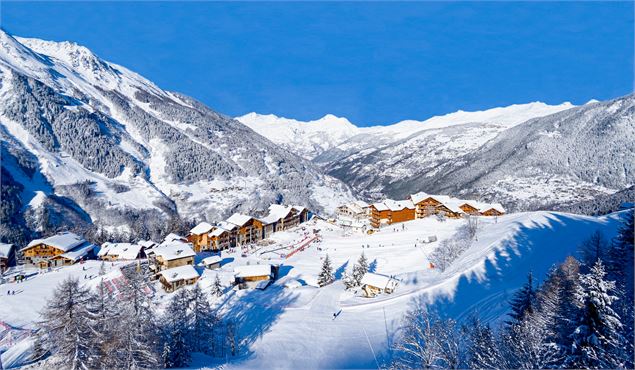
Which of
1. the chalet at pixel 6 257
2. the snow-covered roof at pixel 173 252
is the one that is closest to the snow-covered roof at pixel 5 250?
the chalet at pixel 6 257

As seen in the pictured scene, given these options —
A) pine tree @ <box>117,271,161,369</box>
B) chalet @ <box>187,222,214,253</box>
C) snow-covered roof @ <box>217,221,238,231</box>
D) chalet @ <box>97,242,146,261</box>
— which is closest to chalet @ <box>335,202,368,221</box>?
snow-covered roof @ <box>217,221,238,231</box>

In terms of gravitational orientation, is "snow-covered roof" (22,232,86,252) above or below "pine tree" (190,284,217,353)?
above

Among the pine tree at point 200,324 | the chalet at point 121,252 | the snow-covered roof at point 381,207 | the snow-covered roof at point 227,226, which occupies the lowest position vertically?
the pine tree at point 200,324

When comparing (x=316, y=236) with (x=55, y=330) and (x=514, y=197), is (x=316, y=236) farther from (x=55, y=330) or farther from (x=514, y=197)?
(x=514, y=197)

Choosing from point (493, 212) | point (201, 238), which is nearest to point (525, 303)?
point (493, 212)

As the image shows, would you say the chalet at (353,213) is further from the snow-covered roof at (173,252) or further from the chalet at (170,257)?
the chalet at (170,257)

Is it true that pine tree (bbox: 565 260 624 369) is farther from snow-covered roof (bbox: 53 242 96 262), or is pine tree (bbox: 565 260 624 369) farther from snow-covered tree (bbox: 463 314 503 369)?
snow-covered roof (bbox: 53 242 96 262)
